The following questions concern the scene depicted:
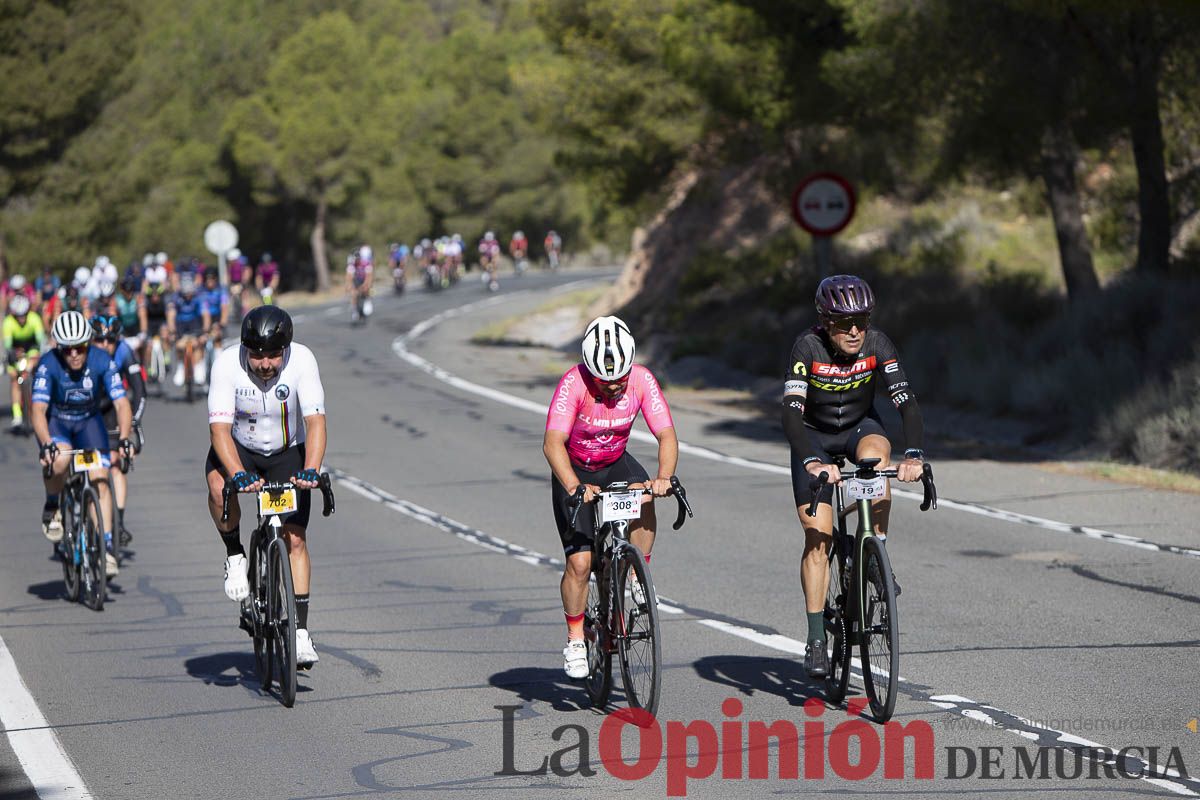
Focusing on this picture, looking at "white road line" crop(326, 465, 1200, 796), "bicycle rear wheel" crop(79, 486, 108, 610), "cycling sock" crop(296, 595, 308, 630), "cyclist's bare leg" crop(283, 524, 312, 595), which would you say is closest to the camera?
"white road line" crop(326, 465, 1200, 796)

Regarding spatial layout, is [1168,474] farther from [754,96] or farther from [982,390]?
[754,96]

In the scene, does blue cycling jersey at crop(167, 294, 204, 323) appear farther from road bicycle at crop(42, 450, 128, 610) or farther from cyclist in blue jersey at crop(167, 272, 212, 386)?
road bicycle at crop(42, 450, 128, 610)

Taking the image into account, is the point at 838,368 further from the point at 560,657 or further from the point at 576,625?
the point at 560,657

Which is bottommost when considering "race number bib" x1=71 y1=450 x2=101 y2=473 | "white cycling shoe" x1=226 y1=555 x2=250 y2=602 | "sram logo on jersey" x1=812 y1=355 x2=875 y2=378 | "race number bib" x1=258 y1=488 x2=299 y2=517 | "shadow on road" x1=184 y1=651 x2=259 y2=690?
"shadow on road" x1=184 y1=651 x2=259 y2=690

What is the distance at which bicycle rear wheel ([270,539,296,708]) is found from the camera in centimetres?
804

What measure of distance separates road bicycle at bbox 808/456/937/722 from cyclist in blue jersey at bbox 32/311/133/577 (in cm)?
590

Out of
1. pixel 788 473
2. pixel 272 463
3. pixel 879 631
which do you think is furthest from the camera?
pixel 788 473

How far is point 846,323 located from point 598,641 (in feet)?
6.30

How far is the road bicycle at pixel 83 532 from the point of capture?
11031 mm

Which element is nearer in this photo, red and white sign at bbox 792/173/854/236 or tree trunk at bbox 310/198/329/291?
red and white sign at bbox 792/173/854/236

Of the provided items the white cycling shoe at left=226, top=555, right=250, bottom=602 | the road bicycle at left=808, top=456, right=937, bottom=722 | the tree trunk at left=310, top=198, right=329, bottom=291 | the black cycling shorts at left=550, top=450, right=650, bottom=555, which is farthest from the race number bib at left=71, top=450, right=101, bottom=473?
the tree trunk at left=310, top=198, right=329, bottom=291

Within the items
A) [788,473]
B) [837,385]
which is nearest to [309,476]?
[837,385]

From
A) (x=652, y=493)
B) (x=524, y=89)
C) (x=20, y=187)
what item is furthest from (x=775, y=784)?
(x=20, y=187)

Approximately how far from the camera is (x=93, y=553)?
11086 millimetres
